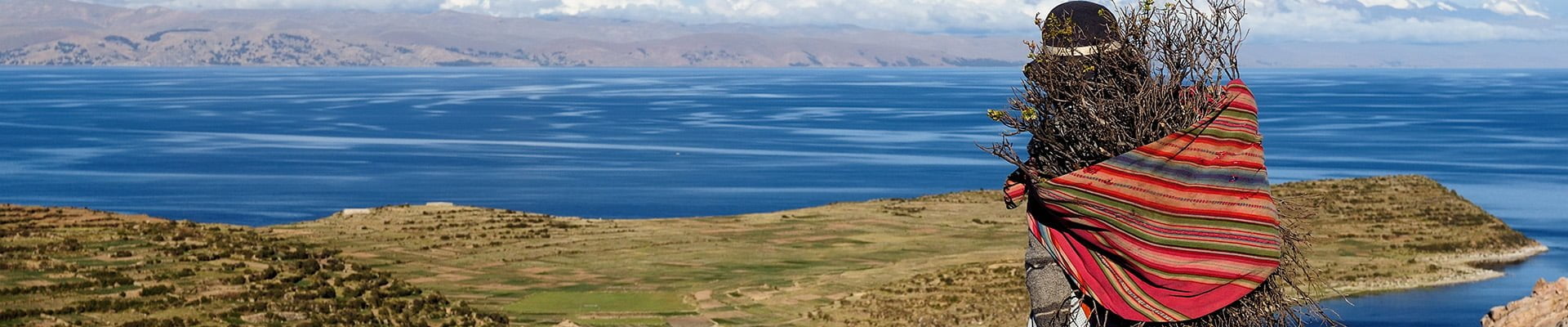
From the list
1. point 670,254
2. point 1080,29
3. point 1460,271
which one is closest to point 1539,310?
point 1080,29

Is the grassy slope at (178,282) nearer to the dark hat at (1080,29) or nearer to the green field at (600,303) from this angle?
the green field at (600,303)

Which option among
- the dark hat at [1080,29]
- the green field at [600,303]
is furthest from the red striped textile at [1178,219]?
the green field at [600,303]

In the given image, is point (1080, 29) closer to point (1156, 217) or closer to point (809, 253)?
point (1156, 217)

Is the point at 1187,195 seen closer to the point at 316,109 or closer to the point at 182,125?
the point at 182,125

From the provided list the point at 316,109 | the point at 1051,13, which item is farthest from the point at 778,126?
the point at 1051,13

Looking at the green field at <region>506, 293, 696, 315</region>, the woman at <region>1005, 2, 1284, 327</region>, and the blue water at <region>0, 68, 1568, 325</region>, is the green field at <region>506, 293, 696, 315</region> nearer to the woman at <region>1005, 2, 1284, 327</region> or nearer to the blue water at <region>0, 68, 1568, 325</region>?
the blue water at <region>0, 68, 1568, 325</region>

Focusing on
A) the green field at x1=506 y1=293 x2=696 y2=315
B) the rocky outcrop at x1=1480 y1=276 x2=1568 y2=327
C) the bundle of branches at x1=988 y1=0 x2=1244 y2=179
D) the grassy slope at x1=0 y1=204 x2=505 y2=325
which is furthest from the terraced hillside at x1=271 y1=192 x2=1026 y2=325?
the bundle of branches at x1=988 y1=0 x2=1244 y2=179
